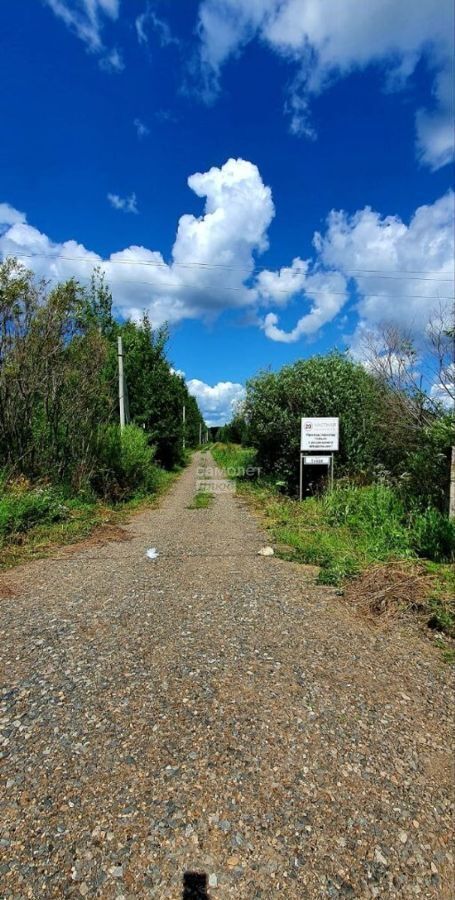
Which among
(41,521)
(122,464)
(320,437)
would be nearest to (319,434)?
(320,437)

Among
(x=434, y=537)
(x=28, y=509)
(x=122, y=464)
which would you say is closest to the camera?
(x=434, y=537)

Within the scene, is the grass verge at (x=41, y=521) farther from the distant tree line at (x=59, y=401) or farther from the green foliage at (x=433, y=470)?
the green foliage at (x=433, y=470)

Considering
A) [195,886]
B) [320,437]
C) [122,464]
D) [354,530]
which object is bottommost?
[195,886]

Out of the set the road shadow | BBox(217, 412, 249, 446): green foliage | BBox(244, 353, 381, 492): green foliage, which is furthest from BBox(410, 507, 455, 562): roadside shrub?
BBox(217, 412, 249, 446): green foliage

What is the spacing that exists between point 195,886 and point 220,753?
678mm

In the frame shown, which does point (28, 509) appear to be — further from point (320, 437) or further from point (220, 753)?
point (320, 437)

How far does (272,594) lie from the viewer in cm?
474

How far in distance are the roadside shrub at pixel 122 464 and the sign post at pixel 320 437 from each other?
458 centimetres

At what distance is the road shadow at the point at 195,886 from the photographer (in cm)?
162

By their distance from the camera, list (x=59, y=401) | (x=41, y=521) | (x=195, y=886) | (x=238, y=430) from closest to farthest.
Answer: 1. (x=195, y=886)
2. (x=41, y=521)
3. (x=59, y=401)
4. (x=238, y=430)

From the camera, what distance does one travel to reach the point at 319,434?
10.4m

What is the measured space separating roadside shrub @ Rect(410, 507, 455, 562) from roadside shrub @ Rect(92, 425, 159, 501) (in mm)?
7244

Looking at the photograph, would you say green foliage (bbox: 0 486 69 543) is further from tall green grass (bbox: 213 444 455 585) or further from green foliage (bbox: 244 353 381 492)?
green foliage (bbox: 244 353 381 492)

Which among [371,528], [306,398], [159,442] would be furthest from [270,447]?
[159,442]
